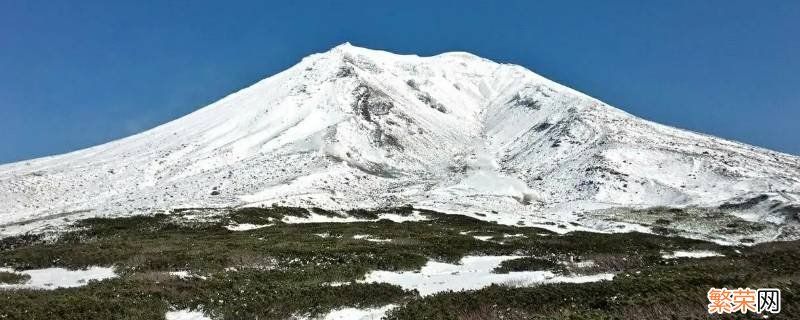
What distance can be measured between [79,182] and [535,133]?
306 feet

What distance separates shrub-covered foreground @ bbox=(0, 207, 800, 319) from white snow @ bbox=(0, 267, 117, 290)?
88cm

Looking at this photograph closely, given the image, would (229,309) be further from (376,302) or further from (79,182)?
(79,182)

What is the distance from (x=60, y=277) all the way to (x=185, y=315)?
11.6 meters

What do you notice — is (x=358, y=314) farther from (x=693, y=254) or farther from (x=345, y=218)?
(x=345, y=218)

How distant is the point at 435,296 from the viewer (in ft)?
66.2

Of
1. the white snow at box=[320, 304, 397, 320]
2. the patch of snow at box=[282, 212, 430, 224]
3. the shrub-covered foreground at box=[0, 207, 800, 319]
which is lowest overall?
the white snow at box=[320, 304, 397, 320]

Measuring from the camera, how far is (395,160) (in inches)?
4496

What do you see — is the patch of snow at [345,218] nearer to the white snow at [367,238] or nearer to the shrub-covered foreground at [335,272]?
the shrub-covered foreground at [335,272]

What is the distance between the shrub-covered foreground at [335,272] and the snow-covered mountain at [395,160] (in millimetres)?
19072

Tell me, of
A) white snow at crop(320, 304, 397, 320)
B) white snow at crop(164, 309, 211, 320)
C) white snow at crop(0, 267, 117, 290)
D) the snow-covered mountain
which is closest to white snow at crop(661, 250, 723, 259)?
the snow-covered mountain

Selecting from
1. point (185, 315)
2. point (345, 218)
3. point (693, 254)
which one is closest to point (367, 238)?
point (345, 218)

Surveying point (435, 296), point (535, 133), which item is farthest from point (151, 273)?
point (535, 133)

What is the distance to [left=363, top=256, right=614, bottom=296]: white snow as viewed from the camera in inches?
957

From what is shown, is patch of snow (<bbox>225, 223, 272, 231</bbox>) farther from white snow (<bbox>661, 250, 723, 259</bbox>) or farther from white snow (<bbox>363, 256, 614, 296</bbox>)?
white snow (<bbox>661, 250, 723, 259</bbox>)
